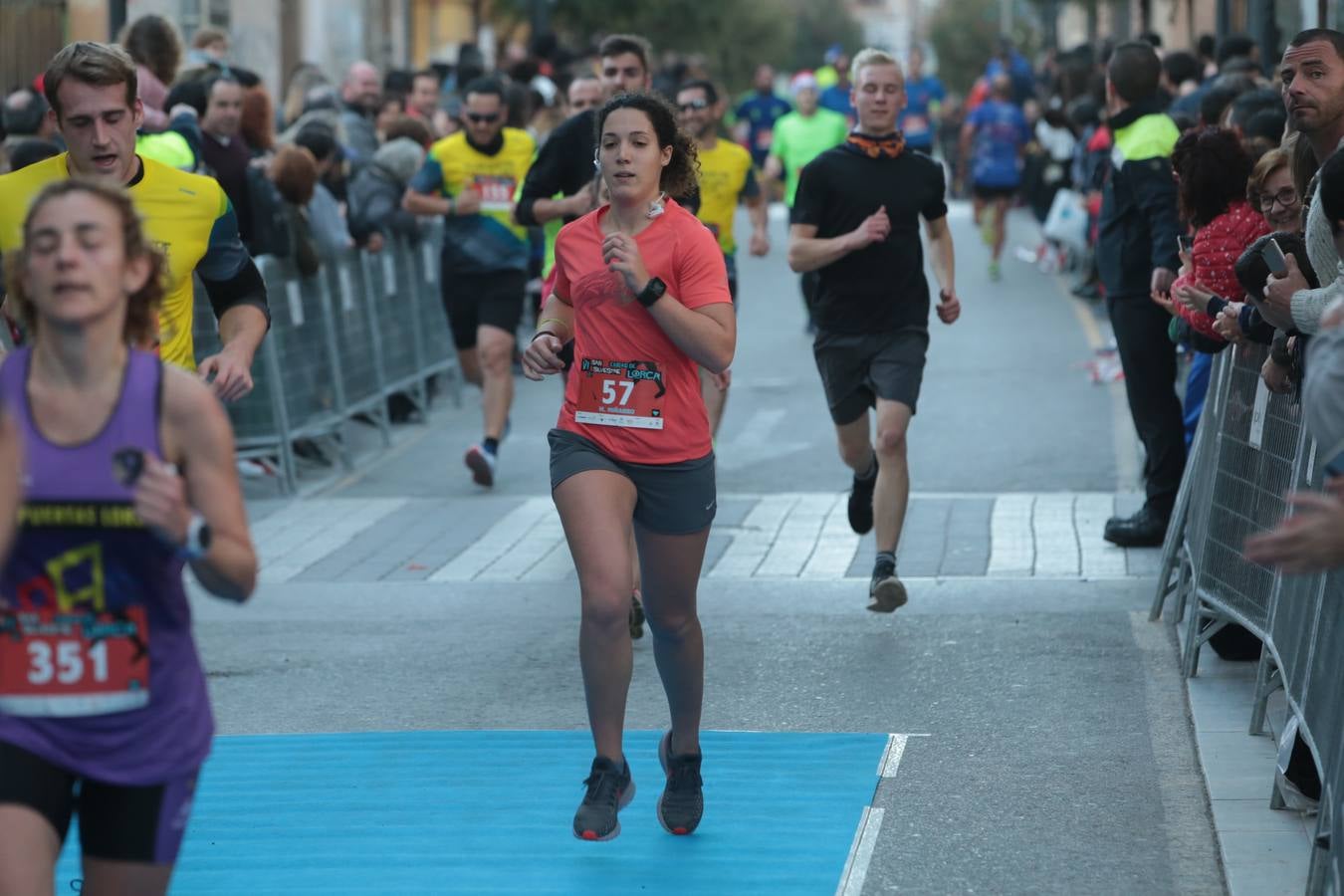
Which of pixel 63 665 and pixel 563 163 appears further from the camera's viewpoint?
pixel 563 163

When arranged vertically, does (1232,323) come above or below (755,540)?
above

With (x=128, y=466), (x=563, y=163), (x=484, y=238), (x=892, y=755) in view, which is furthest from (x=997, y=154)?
(x=128, y=466)

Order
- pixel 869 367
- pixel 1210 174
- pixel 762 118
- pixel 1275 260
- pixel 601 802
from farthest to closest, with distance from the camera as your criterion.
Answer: pixel 762 118 < pixel 869 367 < pixel 1210 174 < pixel 1275 260 < pixel 601 802

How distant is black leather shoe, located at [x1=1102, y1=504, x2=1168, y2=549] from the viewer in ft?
31.8

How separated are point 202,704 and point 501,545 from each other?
661 centimetres

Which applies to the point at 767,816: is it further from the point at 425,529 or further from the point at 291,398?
the point at 291,398

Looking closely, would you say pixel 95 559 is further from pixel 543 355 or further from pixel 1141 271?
pixel 1141 271

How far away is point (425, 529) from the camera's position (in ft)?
35.6

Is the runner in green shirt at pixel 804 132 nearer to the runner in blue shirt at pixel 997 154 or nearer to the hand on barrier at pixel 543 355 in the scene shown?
the runner in blue shirt at pixel 997 154

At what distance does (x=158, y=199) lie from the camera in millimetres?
5605

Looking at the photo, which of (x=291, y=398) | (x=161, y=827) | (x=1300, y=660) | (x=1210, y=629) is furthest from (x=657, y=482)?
(x=291, y=398)

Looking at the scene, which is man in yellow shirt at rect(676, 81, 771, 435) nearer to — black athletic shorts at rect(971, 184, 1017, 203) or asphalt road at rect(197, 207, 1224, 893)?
asphalt road at rect(197, 207, 1224, 893)

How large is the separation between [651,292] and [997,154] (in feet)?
62.1

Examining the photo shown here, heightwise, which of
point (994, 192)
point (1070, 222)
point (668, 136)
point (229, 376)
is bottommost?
point (1070, 222)
